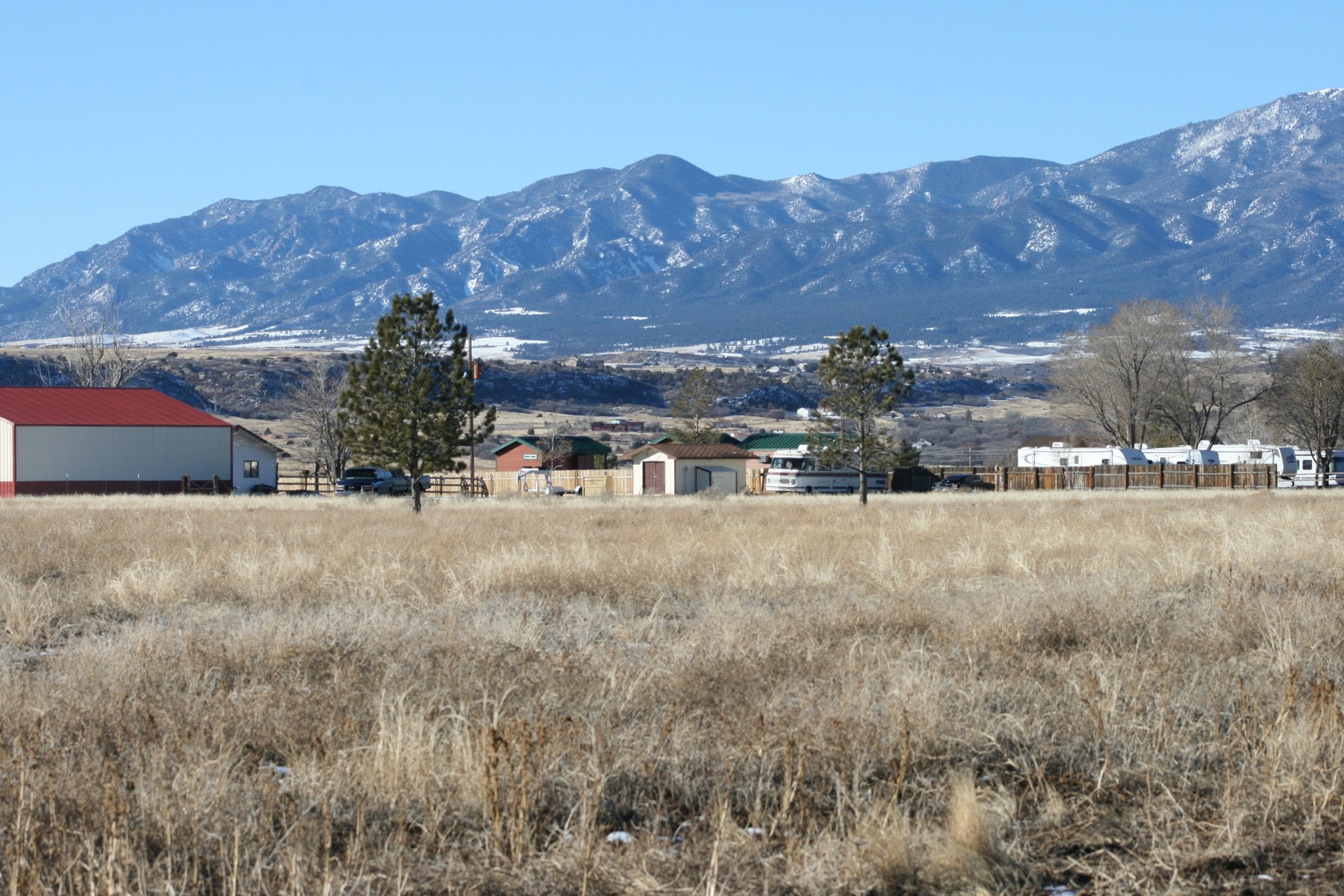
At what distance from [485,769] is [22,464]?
2260 inches

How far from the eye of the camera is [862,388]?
40.3 metres

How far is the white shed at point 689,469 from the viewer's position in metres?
67.3

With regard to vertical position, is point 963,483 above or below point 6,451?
below

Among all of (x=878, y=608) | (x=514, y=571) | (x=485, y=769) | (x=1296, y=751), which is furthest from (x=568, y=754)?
(x=514, y=571)

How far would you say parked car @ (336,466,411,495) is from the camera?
58.9 meters

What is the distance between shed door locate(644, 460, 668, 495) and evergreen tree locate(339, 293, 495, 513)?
32375 millimetres

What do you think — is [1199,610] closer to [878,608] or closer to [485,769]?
[878,608]

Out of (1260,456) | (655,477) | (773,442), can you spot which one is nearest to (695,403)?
(773,442)

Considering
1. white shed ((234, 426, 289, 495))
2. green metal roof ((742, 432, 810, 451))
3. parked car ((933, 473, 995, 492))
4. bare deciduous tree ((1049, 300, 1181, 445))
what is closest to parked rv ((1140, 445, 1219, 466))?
bare deciduous tree ((1049, 300, 1181, 445))

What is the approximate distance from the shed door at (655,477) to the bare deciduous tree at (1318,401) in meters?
31.4

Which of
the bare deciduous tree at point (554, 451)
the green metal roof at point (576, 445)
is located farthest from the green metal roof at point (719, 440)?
the bare deciduous tree at point (554, 451)

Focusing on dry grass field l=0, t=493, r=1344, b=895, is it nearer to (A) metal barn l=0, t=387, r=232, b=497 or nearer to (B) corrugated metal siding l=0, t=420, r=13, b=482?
(B) corrugated metal siding l=0, t=420, r=13, b=482

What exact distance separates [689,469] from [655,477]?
80.3 inches

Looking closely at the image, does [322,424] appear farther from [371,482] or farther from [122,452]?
[122,452]
